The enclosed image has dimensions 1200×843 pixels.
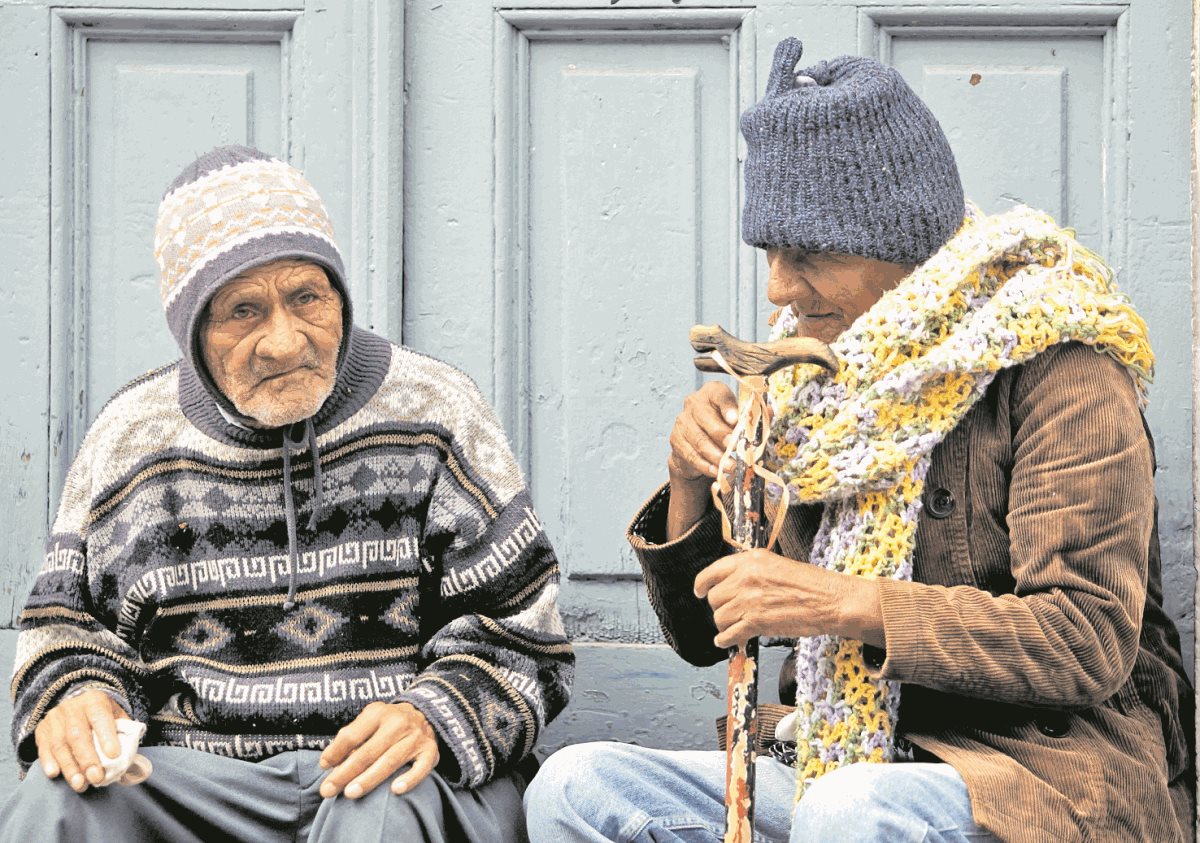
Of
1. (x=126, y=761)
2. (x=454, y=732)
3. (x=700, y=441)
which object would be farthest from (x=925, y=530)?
(x=126, y=761)

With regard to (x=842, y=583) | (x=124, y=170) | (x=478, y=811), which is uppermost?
(x=124, y=170)

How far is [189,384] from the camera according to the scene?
2.89 meters

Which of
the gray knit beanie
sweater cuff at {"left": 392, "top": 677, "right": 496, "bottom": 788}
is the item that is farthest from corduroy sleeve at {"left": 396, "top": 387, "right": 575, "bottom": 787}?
the gray knit beanie

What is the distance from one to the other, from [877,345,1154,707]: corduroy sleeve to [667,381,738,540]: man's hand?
327 millimetres

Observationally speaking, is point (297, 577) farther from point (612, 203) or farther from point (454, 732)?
point (612, 203)

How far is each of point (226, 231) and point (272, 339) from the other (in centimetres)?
19

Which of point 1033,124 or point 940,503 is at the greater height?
point 1033,124

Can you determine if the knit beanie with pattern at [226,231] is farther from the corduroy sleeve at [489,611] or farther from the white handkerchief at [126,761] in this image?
the white handkerchief at [126,761]

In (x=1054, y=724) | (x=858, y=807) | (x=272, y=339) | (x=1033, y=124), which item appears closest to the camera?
(x=858, y=807)

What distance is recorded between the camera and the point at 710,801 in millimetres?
2656

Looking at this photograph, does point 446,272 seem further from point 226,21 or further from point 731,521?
point 731,521

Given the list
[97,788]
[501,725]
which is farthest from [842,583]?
[97,788]

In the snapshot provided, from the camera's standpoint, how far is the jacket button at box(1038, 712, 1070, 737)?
7.75 ft

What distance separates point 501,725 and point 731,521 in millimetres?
506
